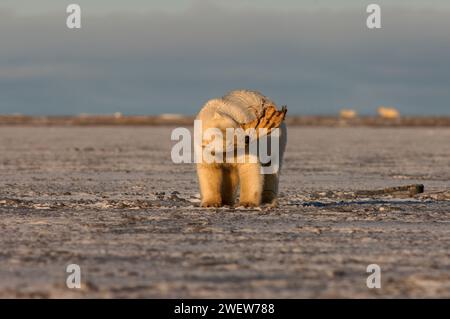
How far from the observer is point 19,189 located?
58.2ft

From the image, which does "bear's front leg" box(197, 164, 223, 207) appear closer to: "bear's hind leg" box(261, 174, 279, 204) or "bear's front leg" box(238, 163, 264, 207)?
"bear's front leg" box(238, 163, 264, 207)

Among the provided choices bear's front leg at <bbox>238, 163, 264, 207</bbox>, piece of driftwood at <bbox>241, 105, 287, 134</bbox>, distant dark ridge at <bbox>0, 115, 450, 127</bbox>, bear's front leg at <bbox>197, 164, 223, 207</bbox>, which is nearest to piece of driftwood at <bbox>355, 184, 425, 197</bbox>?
piece of driftwood at <bbox>241, 105, 287, 134</bbox>

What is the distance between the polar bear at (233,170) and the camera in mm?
13336

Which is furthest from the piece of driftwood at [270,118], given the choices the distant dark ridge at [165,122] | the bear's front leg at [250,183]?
the distant dark ridge at [165,122]

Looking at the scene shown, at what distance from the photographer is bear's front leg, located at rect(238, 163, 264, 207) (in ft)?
44.5

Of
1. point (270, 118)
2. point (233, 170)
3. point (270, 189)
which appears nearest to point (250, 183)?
point (233, 170)

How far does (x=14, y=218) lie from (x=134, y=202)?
107 inches

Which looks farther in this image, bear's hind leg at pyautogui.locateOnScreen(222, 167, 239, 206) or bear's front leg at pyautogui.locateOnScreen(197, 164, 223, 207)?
bear's hind leg at pyautogui.locateOnScreen(222, 167, 239, 206)

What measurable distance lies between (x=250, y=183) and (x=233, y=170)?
359 millimetres

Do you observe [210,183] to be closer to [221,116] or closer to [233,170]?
[233,170]

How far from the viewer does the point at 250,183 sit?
13.8m

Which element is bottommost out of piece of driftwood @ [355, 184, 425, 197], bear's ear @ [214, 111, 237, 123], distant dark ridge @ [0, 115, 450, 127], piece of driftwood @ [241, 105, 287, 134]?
distant dark ridge @ [0, 115, 450, 127]

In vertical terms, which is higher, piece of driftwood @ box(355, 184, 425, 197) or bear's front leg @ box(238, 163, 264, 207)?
bear's front leg @ box(238, 163, 264, 207)

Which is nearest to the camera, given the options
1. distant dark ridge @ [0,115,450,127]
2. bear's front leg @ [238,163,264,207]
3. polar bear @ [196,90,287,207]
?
polar bear @ [196,90,287,207]
